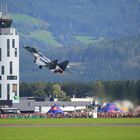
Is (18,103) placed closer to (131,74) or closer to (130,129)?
(131,74)

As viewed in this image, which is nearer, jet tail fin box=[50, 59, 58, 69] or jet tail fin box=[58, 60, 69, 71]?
jet tail fin box=[58, 60, 69, 71]

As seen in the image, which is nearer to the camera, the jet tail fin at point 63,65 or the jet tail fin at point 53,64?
the jet tail fin at point 63,65

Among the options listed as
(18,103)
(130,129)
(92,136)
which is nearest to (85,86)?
(130,129)

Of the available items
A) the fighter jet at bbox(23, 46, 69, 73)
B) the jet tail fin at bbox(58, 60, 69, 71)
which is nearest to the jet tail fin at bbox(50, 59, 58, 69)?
the fighter jet at bbox(23, 46, 69, 73)

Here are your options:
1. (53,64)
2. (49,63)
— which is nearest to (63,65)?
(53,64)

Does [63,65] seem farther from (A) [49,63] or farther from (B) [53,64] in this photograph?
(A) [49,63]

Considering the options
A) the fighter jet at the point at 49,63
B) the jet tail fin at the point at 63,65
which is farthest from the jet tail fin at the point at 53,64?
the jet tail fin at the point at 63,65

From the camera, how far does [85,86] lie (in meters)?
129

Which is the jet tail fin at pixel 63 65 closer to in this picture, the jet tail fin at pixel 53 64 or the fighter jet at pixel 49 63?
the fighter jet at pixel 49 63

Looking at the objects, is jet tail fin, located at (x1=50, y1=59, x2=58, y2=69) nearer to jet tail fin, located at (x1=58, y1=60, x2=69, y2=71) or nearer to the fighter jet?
the fighter jet

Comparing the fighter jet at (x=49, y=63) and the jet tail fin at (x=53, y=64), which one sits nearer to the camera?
the fighter jet at (x=49, y=63)

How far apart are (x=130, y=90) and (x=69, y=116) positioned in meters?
41.0

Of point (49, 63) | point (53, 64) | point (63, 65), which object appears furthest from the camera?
point (49, 63)

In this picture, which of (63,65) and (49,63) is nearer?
(63,65)
